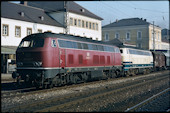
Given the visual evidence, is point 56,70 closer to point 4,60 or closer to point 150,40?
point 4,60

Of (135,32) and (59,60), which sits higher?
(135,32)

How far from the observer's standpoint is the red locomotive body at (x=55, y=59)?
46.9 feet

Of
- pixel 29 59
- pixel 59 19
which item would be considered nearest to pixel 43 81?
pixel 29 59

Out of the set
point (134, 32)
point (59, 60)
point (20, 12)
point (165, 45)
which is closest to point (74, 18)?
point (20, 12)

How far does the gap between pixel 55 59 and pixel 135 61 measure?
16385 millimetres

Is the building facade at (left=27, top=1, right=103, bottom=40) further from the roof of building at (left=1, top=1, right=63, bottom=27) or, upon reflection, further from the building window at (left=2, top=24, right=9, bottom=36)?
Answer: the building window at (left=2, top=24, right=9, bottom=36)

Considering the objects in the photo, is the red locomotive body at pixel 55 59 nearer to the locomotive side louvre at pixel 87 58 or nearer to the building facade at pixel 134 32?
the locomotive side louvre at pixel 87 58

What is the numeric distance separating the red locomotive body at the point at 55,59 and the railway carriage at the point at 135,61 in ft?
24.6

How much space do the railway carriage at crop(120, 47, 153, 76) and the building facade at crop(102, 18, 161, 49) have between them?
118ft

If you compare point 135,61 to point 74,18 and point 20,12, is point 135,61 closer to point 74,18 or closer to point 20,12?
point 20,12

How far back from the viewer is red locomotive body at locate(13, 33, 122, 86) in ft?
46.9

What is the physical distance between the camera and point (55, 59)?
48.9 feet

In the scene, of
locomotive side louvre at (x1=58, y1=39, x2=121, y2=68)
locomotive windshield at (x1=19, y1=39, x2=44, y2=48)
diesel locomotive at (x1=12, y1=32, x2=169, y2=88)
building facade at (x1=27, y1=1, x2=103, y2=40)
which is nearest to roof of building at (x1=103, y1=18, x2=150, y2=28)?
building facade at (x1=27, y1=1, x2=103, y2=40)

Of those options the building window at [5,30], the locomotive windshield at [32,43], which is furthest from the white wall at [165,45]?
the locomotive windshield at [32,43]
